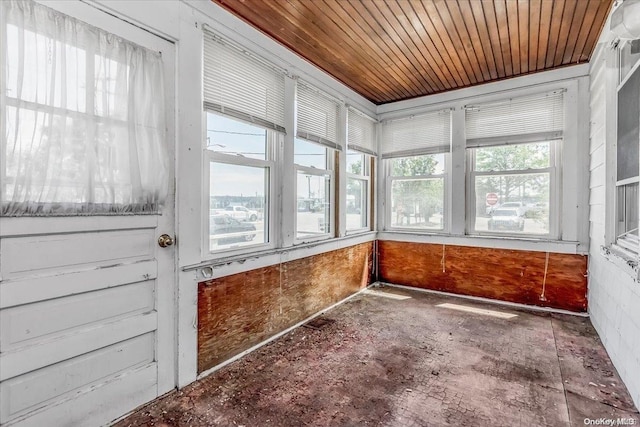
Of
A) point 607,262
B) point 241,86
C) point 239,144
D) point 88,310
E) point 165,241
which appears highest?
point 241,86

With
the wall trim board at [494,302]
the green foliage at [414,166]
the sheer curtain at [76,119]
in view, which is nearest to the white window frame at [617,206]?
the wall trim board at [494,302]

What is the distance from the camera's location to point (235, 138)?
2543mm

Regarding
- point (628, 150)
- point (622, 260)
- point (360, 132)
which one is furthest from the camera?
point (360, 132)

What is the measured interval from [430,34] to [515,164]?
2020 mm

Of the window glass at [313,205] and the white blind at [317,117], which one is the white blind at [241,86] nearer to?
the white blind at [317,117]

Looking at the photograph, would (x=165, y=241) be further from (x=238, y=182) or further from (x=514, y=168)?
(x=514, y=168)

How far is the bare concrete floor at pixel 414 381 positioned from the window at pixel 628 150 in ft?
3.24

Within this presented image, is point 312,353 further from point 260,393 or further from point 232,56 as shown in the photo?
point 232,56

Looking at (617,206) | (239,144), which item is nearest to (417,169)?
(617,206)

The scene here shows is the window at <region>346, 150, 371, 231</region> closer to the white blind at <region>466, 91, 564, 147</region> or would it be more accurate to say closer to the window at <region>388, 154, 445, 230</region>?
the window at <region>388, 154, 445, 230</region>

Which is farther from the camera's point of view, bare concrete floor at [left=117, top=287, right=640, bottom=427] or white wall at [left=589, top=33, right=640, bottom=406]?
white wall at [left=589, top=33, right=640, bottom=406]

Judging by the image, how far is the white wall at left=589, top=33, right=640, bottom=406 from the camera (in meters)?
2.10

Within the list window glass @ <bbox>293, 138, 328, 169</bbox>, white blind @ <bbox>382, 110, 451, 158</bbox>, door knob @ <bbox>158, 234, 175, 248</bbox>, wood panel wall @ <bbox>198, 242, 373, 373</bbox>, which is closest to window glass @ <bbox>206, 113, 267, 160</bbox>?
window glass @ <bbox>293, 138, 328, 169</bbox>

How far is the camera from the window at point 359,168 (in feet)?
13.6
